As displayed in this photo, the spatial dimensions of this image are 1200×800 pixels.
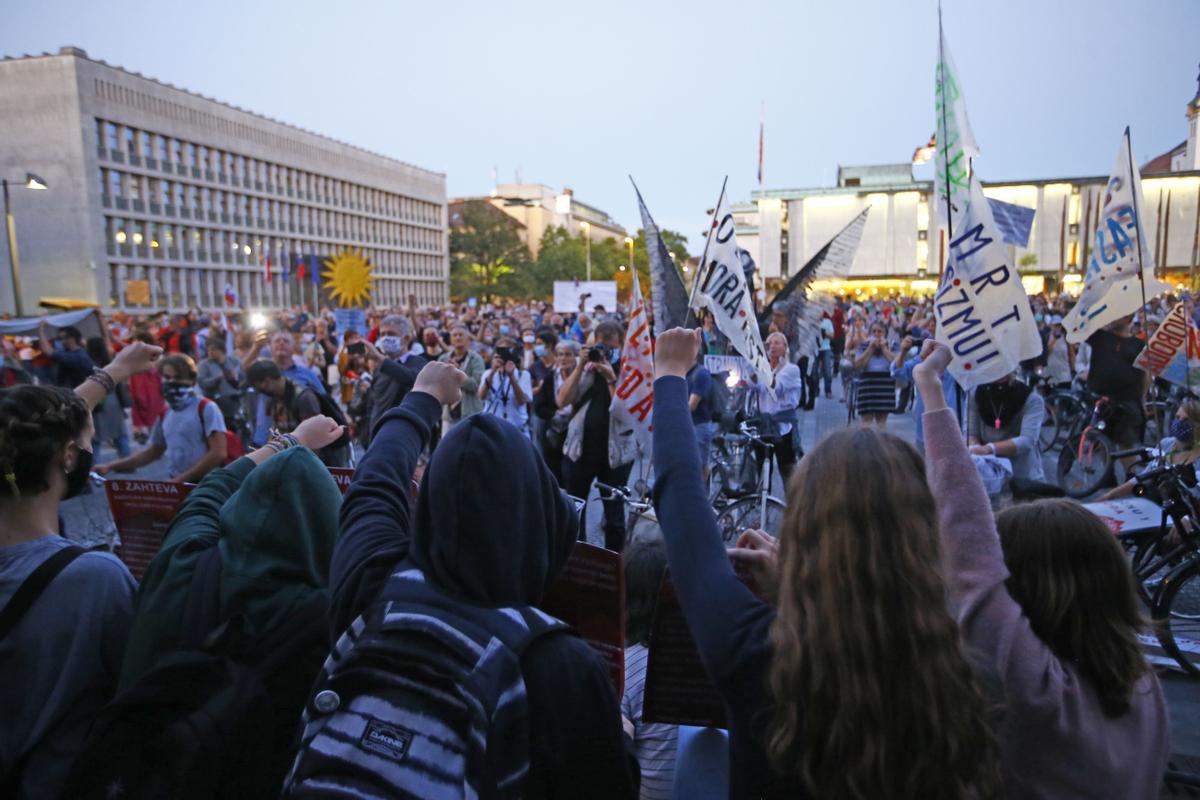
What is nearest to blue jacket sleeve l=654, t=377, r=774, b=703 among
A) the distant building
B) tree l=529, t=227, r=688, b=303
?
tree l=529, t=227, r=688, b=303

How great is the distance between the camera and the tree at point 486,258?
90250 mm

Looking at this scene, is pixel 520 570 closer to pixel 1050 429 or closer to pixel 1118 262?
pixel 1118 262

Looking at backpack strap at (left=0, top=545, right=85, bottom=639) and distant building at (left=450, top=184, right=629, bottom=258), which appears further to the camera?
distant building at (left=450, top=184, right=629, bottom=258)

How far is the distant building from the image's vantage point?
117 m

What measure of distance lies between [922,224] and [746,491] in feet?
229

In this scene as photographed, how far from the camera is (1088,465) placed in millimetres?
8680

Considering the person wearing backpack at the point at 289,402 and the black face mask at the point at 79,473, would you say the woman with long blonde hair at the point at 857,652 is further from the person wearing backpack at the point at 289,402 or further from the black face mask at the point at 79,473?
the person wearing backpack at the point at 289,402

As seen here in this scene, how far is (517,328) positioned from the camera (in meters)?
20.7

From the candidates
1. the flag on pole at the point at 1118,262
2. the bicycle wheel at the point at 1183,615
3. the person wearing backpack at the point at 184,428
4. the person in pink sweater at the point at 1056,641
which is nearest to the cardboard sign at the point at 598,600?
the person in pink sweater at the point at 1056,641

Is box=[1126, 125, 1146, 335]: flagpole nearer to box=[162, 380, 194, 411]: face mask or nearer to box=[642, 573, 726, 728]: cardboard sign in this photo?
box=[642, 573, 726, 728]: cardboard sign

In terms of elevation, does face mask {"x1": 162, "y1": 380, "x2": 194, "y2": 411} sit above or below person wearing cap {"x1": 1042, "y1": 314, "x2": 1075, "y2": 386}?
above

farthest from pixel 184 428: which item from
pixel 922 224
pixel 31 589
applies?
pixel 922 224

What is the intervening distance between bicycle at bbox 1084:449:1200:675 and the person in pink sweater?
3.35 metres

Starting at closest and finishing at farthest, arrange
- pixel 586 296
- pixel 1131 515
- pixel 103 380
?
pixel 103 380, pixel 1131 515, pixel 586 296
